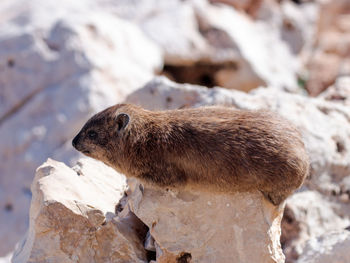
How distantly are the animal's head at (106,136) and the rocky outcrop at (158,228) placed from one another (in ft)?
1.82

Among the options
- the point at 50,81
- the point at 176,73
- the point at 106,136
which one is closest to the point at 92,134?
the point at 106,136

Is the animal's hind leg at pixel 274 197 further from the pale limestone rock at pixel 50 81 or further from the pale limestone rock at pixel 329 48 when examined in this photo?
the pale limestone rock at pixel 329 48

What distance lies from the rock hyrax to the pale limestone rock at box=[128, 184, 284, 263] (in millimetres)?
126

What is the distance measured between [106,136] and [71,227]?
1169 millimetres

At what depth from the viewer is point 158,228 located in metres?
5.64

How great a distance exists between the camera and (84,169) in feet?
21.8

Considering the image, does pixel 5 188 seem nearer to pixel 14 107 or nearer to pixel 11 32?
pixel 14 107

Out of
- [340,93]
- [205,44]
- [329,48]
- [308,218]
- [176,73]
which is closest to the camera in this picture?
[308,218]

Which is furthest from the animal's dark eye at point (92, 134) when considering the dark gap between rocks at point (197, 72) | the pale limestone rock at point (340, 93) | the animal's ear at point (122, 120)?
the dark gap between rocks at point (197, 72)

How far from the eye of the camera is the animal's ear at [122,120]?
6.12 m

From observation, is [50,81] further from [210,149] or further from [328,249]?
[328,249]

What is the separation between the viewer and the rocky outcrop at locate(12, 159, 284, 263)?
551 centimetres

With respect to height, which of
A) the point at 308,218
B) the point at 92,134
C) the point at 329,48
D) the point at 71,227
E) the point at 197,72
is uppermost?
the point at 92,134

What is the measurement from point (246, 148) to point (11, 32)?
691cm
